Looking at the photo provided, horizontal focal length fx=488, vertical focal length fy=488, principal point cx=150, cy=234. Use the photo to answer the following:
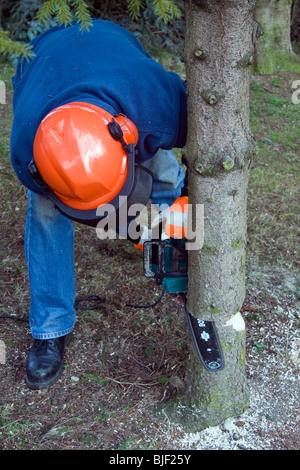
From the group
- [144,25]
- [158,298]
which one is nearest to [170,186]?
[158,298]

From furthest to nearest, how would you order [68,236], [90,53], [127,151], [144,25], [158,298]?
1. [144,25]
2. [158,298]
3. [68,236]
4. [90,53]
5. [127,151]

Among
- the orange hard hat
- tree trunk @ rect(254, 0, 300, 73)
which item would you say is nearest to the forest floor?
the orange hard hat

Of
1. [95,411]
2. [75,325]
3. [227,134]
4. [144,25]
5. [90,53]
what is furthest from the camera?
[144,25]

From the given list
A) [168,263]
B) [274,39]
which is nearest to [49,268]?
[168,263]

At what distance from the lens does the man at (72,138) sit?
5.25ft

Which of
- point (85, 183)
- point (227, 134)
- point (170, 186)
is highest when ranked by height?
point (227, 134)

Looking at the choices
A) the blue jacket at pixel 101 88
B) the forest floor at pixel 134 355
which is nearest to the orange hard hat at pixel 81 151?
the blue jacket at pixel 101 88

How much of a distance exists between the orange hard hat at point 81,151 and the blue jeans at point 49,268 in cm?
40

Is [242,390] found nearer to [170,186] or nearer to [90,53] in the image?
[170,186]

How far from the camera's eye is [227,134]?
155 centimetres

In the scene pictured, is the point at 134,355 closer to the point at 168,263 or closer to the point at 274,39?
the point at 168,263

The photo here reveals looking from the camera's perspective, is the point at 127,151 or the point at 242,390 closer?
the point at 127,151

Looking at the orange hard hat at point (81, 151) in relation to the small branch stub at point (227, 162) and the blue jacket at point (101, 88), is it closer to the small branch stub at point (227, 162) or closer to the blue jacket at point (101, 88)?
the blue jacket at point (101, 88)
